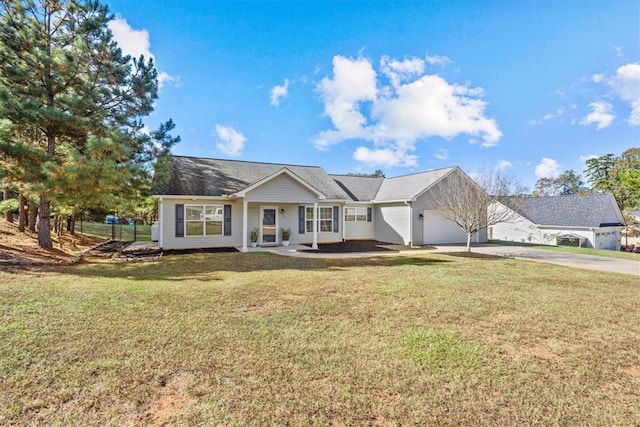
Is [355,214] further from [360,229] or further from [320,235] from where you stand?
[320,235]

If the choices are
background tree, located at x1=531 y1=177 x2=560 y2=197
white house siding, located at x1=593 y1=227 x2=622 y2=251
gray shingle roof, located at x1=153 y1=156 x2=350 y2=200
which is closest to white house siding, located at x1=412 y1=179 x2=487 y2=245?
gray shingle roof, located at x1=153 y1=156 x2=350 y2=200

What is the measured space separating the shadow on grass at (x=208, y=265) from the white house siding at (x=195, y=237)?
8.00 feet

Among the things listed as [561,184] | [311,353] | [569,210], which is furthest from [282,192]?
[561,184]

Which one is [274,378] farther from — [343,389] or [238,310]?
[238,310]

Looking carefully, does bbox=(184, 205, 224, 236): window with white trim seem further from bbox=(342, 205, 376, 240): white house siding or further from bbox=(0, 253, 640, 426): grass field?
bbox=(342, 205, 376, 240): white house siding

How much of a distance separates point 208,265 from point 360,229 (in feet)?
40.0

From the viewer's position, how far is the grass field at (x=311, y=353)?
2980 mm

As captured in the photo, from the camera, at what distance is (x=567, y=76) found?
1672 centimetres

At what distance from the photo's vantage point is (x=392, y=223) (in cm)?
1964

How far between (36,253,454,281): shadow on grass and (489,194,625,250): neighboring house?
663 inches

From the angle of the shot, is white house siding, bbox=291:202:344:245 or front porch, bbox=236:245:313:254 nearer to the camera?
front porch, bbox=236:245:313:254

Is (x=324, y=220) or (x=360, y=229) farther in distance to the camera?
(x=360, y=229)

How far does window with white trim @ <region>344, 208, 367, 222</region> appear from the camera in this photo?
20514 millimetres

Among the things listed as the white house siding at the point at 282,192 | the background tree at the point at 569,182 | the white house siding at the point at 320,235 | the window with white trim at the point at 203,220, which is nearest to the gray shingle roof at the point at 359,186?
the white house siding at the point at 320,235
